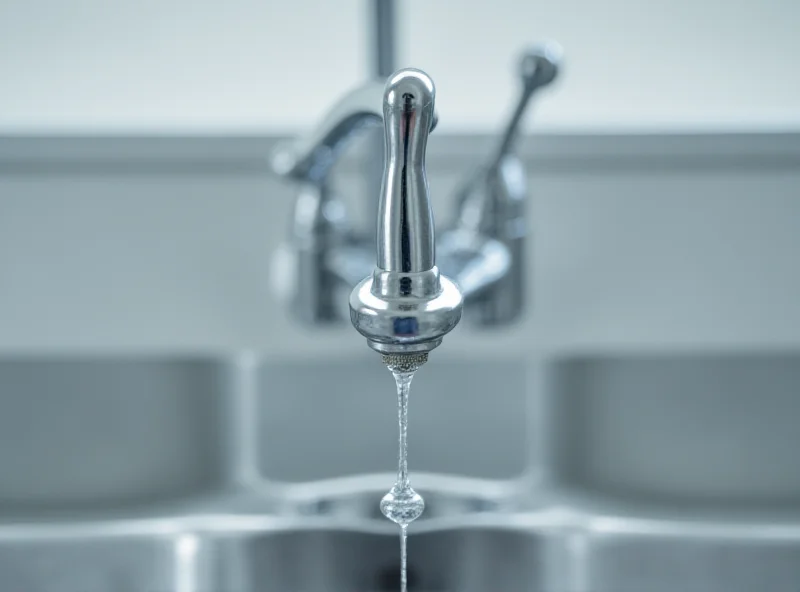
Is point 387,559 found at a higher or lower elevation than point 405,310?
lower

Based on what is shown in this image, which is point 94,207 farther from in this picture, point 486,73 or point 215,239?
point 486,73

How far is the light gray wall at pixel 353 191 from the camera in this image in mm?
806

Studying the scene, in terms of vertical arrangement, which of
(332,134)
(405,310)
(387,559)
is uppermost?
A: (332,134)

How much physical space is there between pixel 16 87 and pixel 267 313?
1.11ft

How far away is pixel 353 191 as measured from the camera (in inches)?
32.1

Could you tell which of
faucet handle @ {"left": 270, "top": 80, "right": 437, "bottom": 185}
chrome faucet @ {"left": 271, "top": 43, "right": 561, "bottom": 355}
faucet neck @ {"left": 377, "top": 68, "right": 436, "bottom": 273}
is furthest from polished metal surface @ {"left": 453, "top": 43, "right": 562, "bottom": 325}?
faucet neck @ {"left": 377, "top": 68, "right": 436, "bottom": 273}

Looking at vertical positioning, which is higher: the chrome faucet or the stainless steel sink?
the chrome faucet

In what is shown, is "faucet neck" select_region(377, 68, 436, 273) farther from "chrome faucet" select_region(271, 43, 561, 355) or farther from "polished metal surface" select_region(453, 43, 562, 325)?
"polished metal surface" select_region(453, 43, 562, 325)

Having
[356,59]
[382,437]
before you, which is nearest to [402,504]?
[382,437]

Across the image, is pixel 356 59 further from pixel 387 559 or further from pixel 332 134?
pixel 387 559

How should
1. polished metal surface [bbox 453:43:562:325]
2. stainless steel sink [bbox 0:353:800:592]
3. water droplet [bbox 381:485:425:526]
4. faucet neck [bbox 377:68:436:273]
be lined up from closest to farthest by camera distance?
faucet neck [bbox 377:68:436:273] → water droplet [bbox 381:485:425:526] → polished metal surface [bbox 453:43:562:325] → stainless steel sink [bbox 0:353:800:592]

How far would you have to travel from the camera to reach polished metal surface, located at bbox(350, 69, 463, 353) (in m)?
0.41

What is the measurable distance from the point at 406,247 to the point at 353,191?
1.33ft

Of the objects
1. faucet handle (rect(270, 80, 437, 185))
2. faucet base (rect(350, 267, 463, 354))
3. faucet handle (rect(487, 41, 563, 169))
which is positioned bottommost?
faucet base (rect(350, 267, 463, 354))
